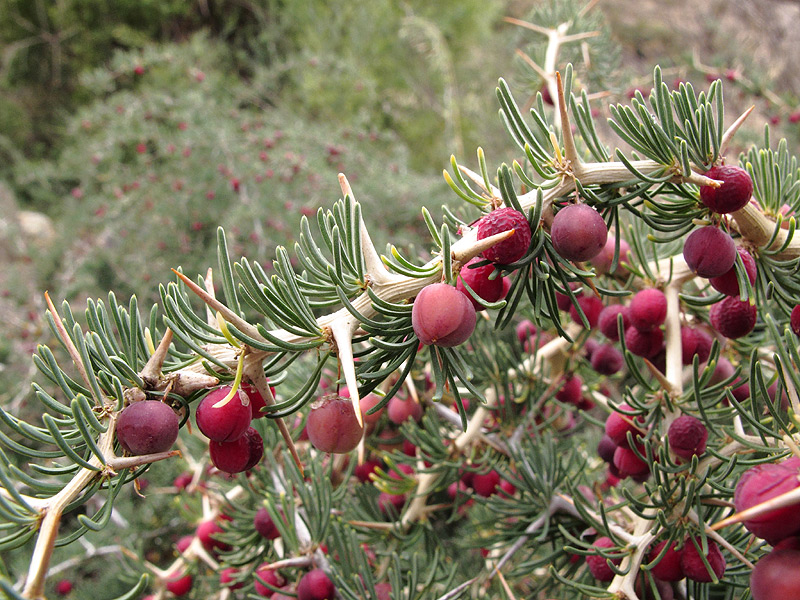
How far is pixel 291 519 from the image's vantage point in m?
0.50

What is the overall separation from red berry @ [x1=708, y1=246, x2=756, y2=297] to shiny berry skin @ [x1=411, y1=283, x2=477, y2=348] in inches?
7.8

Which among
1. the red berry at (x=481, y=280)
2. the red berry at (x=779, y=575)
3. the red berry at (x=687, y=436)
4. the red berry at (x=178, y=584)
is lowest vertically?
the red berry at (x=178, y=584)

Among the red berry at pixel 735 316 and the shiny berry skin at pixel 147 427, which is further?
the red berry at pixel 735 316

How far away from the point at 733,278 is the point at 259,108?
11.8 feet

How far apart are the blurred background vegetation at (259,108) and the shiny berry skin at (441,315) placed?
0.69 meters

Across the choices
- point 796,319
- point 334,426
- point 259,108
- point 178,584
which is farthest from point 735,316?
point 259,108

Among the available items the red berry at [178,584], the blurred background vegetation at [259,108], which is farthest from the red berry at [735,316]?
the red berry at [178,584]

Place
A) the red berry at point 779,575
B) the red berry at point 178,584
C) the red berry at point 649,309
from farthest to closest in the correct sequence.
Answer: the red berry at point 178,584
the red berry at point 649,309
the red berry at point 779,575

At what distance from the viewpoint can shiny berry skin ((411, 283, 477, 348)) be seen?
29 centimetres

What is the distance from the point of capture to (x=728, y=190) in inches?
13.3

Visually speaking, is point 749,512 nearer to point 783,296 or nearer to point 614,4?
point 783,296

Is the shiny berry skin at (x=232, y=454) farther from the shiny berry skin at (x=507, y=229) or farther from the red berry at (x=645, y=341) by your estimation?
the red berry at (x=645, y=341)

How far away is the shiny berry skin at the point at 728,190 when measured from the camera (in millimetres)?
336

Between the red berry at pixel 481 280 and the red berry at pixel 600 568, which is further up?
the red berry at pixel 481 280
